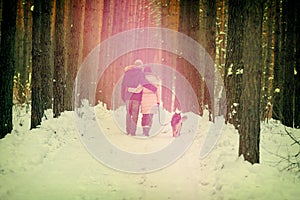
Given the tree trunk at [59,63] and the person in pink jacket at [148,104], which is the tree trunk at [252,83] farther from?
the tree trunk at [59,63]

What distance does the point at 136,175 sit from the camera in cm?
736

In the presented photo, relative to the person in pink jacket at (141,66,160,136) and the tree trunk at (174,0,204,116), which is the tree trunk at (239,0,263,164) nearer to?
the tree trunk at (174,0,204,116)

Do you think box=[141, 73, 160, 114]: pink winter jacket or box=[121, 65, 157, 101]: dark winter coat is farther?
box=[141, 73, 160, 114]: pink winter jacket

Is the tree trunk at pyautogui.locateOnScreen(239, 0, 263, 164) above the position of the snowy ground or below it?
above

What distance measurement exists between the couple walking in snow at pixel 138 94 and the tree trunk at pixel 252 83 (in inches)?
211

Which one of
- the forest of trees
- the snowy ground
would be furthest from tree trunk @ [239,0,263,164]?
the snowy ground

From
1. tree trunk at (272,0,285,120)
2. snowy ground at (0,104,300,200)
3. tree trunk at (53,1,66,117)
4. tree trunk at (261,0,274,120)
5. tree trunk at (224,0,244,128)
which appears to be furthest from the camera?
tree trunk at (261,0,274,120)

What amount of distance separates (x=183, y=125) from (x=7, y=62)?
577cm

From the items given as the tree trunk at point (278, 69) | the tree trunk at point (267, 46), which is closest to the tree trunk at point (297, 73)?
the tree trunk at point (278, 69)

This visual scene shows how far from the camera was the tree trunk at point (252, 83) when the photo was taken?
7219mm

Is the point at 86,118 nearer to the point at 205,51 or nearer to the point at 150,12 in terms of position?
the point at 205,51

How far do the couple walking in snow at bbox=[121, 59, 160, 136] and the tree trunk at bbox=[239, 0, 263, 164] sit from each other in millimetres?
5364

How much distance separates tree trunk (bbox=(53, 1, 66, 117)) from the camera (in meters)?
11.9

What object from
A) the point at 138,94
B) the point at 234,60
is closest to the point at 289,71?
the point at 138,94
